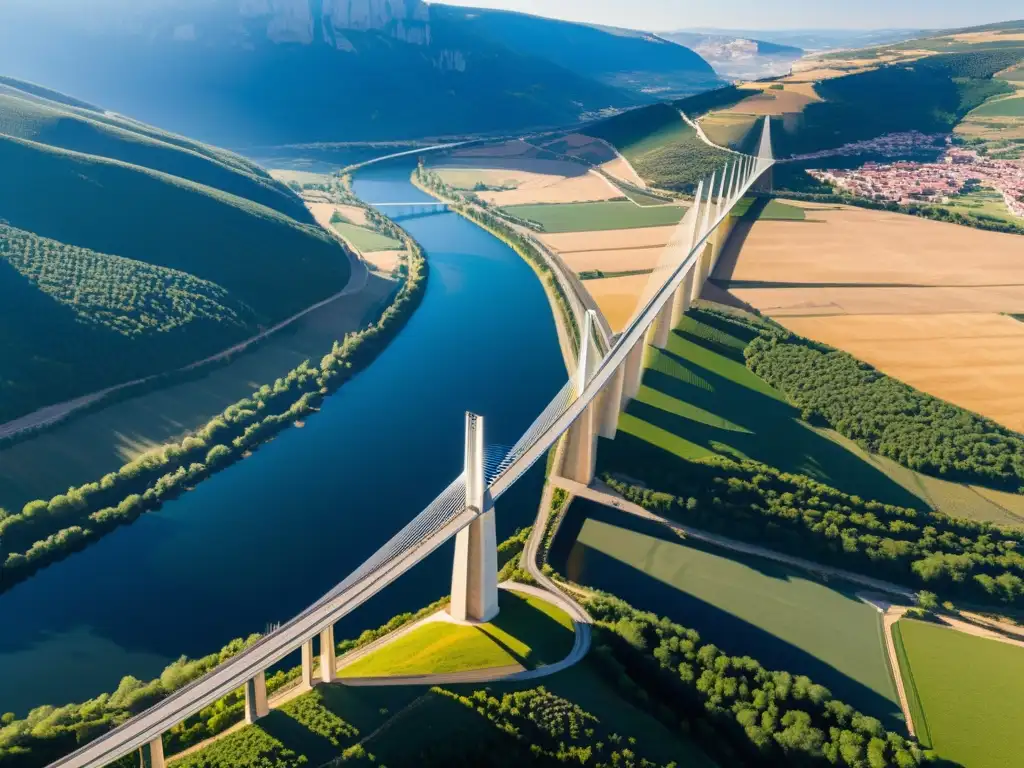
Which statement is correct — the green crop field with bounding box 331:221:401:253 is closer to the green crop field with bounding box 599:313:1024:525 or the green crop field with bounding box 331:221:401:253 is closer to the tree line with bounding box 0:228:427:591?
the tree line with bounding box 0:228:427:591

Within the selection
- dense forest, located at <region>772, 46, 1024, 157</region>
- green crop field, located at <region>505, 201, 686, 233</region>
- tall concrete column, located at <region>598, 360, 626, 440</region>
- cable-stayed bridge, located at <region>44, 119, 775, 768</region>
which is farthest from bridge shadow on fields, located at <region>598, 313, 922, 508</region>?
dense forest, located at <region>772, 46, 1024, 157</region>

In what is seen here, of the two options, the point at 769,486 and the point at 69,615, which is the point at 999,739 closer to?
the point at 769,486

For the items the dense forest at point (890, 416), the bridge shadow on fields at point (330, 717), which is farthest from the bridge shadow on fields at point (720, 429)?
the bridge shadow on fields at point (330, 717)

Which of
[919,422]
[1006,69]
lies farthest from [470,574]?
[1006,69]

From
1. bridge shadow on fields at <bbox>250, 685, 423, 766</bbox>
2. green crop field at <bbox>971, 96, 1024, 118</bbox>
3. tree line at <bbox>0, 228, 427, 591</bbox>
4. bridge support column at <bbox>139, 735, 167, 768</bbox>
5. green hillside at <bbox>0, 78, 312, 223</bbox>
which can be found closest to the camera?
bridge support column at <bbox>139, 735, 167, 768</bbox>

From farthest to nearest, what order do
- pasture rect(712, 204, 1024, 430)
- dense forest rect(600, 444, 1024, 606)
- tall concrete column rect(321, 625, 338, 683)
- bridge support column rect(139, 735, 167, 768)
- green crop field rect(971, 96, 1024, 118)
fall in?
1. green crop field rect(971, 96, 1024, 118)
2. pasture rect(712, 204, 1024, 430)
3. dense forest rect(600, 444, 1024, 606)
4. tall concrete column rect(321, 625, 338, 683)
5. bridge support column rect(139, 735, 167, 768)

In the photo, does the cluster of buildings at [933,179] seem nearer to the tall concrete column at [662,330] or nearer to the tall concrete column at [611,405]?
the tall concrete column at [662,330]

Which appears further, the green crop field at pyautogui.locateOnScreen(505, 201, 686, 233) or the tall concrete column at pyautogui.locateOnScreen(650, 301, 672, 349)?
the green crop field at pyautogui.locateOnScreen(505, 201, 686, 233)
